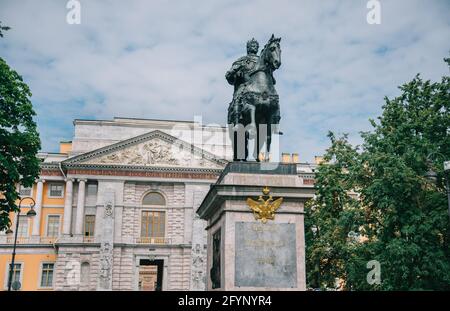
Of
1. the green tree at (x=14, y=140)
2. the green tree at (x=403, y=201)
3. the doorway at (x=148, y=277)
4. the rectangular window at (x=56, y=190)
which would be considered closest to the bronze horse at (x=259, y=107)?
the green tree at (x=403, y=201)

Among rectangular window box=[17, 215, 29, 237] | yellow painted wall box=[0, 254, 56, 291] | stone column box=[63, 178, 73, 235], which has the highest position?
stone column box=[63, 178, 73, 235]

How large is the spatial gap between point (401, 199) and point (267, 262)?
524 inches

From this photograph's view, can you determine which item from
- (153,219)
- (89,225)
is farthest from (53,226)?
→ (153,219)

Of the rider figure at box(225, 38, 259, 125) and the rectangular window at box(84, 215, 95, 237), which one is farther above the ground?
the rectangular window at box(84, 215, 95, 237)

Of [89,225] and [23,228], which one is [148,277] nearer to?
[89,225]

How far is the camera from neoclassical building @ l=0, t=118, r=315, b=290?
48.5m

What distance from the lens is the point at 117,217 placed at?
49.6 metres

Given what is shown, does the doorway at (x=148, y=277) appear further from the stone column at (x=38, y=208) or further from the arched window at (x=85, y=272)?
the stone column at (x=38, y=208)

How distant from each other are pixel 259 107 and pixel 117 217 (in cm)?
4197

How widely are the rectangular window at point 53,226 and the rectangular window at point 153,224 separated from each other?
859 centimetres

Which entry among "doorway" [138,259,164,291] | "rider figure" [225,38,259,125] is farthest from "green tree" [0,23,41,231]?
"doorway" [138,259,164,291]

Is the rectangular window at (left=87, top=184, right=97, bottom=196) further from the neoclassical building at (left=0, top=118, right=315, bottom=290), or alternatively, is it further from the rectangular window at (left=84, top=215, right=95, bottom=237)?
the rectangular window at (left=84, top=215, right=95, bottom=237)

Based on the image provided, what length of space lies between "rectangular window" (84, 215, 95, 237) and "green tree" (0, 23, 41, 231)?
94.5ft
